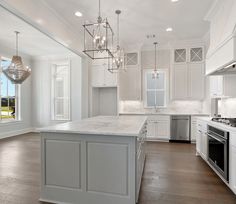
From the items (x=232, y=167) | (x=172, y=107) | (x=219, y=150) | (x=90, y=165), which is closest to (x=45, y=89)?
(x=172, y=107)

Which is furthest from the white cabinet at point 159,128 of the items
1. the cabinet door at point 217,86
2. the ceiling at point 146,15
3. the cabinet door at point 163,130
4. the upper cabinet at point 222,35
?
the ceiling at point 146,15

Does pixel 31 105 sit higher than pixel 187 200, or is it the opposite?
pixel 31 105

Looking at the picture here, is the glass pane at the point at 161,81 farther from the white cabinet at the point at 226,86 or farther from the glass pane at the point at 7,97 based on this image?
the glass pane at the point at 7,97

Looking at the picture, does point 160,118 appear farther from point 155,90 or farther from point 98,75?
point 98,75

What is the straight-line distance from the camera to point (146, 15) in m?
4.02

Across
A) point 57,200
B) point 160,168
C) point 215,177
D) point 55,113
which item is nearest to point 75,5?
point 57,200

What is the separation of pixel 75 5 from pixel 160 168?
3839 millimetres

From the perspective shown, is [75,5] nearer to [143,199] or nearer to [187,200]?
[143,199]

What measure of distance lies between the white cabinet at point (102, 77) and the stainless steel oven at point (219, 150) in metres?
3.45

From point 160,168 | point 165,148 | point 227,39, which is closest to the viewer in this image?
point 227,39

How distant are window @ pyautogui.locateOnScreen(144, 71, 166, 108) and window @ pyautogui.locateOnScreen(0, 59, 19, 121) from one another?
5208 millimetres

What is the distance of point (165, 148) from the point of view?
4.82 meters

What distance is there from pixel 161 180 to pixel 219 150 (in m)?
1.13

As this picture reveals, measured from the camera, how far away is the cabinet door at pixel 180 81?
5641mm
